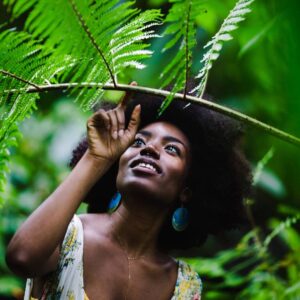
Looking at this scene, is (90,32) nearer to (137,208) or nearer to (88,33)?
(88,33)

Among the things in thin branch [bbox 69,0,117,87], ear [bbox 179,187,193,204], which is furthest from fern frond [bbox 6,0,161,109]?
ear [bbox 179,187,193,204]

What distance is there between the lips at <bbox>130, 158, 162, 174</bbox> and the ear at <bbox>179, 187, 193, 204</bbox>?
0.23 m

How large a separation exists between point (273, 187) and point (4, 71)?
6.45 ft

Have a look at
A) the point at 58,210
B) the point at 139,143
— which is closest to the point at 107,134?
the point at 58,210

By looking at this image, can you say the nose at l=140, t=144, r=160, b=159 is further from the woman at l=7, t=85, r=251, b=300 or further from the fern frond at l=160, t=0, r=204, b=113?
the fern frond at l=160, t=0, r=204, b=113

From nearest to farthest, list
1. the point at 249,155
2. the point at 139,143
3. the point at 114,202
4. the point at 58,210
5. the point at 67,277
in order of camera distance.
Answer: the point at 58,210
the point at 67,277
the point at 139,143
the point at 114,202
the point at 249,155

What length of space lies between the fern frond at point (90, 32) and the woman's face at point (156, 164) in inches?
19.7

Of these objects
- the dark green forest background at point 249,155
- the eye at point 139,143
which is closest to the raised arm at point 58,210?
the eye at point 139,143

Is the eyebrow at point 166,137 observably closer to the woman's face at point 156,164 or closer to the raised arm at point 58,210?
the woman's face at point 156,164

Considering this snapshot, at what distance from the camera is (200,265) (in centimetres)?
204

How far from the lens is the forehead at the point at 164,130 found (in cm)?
142

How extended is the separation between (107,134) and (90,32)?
0.40 metres

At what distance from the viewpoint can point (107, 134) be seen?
1097 millimetres

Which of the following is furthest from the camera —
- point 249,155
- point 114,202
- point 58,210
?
point 249,155
